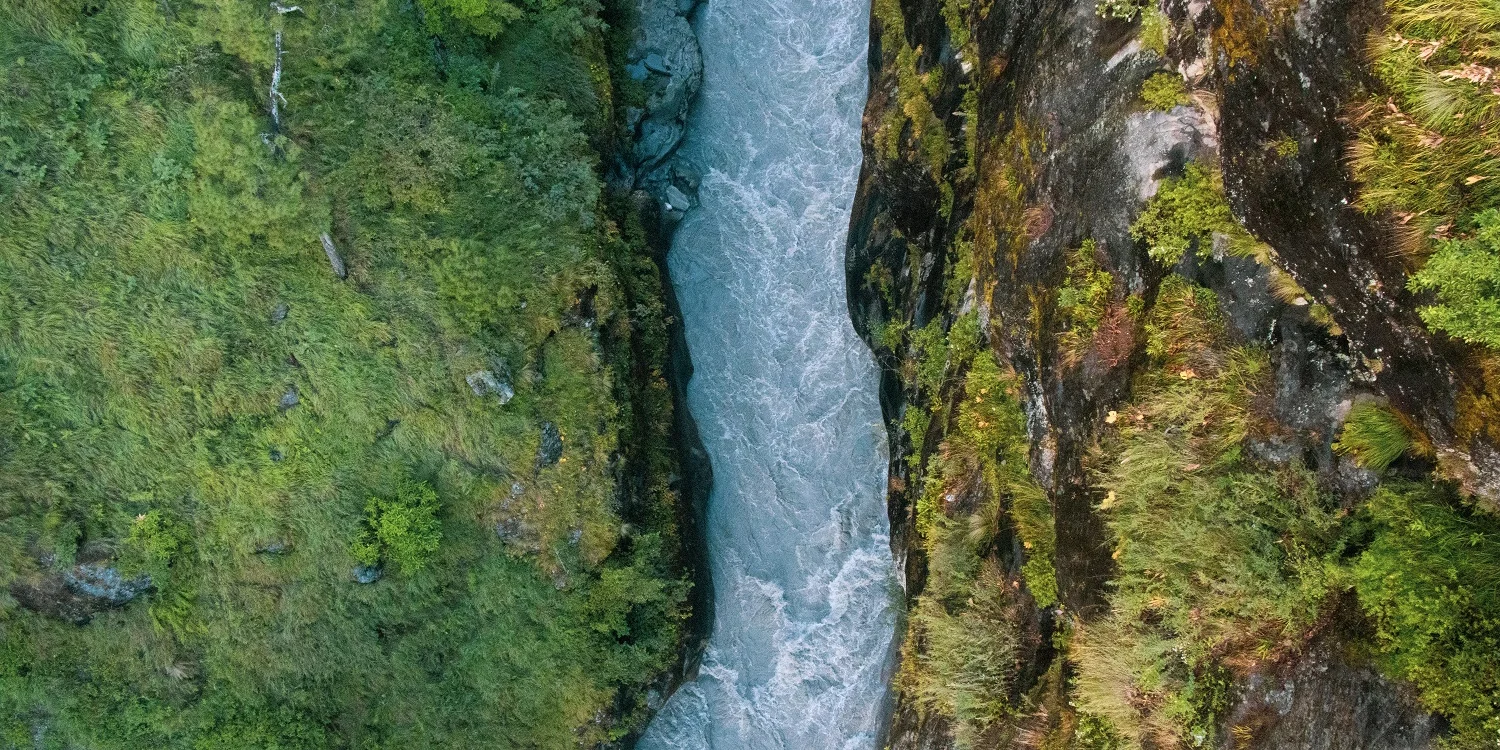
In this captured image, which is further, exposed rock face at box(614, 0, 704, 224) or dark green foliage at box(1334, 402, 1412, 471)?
exposed rock face at box(614, 0, 704, 224)

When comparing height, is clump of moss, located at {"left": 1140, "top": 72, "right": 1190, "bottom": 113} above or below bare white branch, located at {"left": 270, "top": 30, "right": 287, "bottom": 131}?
above

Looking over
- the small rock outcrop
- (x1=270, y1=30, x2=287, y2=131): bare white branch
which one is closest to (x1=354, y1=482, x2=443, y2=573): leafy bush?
the small rock outcrop

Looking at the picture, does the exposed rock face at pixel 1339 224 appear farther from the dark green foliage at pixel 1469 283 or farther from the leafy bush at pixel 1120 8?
the leafy bush at pixel 1120 8

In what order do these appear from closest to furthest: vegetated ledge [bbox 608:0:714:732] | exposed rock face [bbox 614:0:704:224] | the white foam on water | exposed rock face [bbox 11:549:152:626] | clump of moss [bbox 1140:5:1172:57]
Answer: clump of moss [bbox 1140:5:1172:57] < exposed rock face [bbox 11:549:152:626] < vegetated ledge [bbox 608:0:714:732] < the white foam on water < exposed rock face [bbox 614:0:704:224]

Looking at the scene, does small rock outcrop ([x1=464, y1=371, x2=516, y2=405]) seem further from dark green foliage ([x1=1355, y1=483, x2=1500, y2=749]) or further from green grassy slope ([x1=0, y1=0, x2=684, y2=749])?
dark green foliage ([x1=1355, y1=483, x2=1500, y2=749])

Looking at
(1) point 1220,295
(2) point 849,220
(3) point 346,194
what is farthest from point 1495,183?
(3) point 346,194
